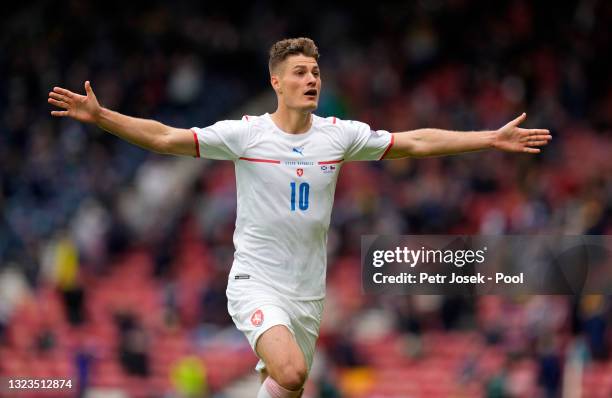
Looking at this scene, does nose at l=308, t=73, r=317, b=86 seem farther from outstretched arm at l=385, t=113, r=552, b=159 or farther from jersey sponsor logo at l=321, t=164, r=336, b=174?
outstretched arm at l=385, t=113, r=552, b=159

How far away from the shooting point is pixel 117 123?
7324 mm

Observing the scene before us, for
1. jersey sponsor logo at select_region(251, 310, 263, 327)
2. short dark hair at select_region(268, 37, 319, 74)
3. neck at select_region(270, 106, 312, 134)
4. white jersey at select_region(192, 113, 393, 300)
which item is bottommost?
jersey sponsor logo at select_region(251, 310, 263, 327)

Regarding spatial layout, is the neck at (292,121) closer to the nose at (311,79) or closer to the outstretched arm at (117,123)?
the nose at (311,79)

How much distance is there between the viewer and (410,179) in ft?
61.5

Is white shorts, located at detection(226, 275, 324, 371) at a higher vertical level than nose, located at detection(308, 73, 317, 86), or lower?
lower

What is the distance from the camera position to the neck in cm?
775

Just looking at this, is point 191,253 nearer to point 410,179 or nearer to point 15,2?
point 410,179

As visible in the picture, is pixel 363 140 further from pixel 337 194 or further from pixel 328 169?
pixel 337 194

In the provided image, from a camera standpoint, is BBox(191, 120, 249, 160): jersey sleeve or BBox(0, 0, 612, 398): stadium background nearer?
BBox(191, 120, 249, 160): jersey sleeve

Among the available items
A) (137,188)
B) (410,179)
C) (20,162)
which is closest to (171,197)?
(137,188)

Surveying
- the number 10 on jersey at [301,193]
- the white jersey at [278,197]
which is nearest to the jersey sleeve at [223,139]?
the white jersey at [278,197]

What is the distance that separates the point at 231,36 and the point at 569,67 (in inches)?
271

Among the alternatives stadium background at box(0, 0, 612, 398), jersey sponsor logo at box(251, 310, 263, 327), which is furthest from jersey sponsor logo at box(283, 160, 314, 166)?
stadium background at box(0, 0, 612, 398)

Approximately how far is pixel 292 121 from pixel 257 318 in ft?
4.29
